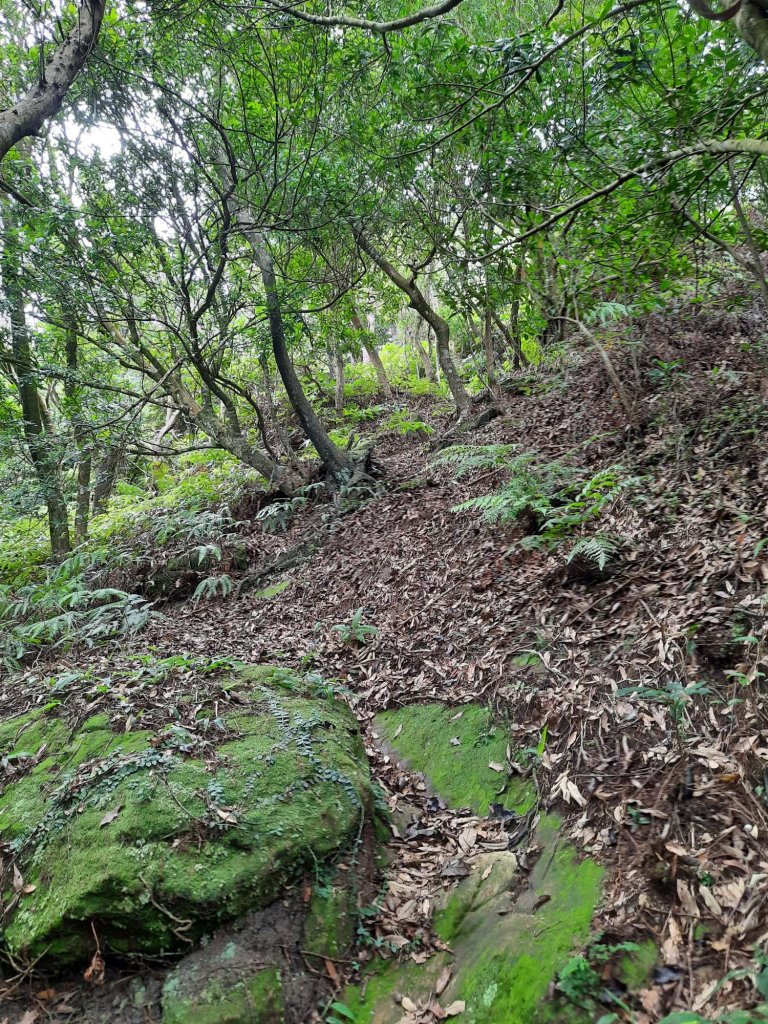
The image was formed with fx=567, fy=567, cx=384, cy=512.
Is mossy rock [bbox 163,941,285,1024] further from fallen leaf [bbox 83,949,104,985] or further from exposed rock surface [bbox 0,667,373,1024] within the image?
fallen leaf [bbox 83,949,104,985]

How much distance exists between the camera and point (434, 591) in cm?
640

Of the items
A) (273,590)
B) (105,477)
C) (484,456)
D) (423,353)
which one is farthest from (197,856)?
(423,353)

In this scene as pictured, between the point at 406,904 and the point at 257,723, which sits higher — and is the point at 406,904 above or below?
below

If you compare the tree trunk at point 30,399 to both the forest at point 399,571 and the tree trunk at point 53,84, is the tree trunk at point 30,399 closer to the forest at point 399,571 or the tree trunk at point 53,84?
the forest at point 399,571

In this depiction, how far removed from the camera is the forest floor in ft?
7.96

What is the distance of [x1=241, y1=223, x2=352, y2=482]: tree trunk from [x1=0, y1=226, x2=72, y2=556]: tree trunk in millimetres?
3093

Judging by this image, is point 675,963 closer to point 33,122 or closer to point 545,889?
point 545,889

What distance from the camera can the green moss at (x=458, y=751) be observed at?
3.70m

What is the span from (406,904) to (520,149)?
718cm

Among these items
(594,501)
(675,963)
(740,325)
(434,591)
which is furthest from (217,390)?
(675,963)

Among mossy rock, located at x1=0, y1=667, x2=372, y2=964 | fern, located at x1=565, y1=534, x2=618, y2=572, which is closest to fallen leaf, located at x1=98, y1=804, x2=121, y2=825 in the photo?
mossy rock, located at x1=0, y1=667, x2=372, y2=964

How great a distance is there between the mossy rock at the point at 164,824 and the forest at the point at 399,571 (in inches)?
0.9

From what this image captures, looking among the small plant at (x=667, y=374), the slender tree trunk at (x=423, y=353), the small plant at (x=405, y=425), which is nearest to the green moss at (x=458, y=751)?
the small plant at (x=667, y=374)

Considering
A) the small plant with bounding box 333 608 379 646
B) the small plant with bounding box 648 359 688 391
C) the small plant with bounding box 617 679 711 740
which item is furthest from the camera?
the small plant with bounding box 648 359 688 391
